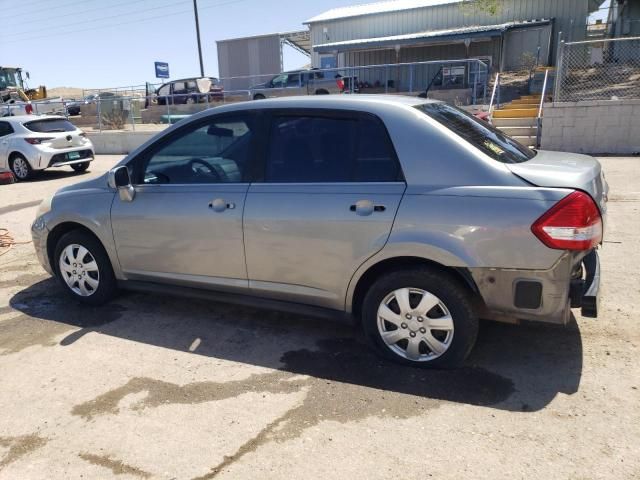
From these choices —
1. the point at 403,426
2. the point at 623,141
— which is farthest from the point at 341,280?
the point at 623,141

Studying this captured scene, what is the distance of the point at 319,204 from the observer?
345 cm

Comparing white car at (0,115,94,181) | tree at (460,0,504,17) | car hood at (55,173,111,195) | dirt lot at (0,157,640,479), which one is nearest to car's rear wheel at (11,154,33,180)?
white car at (0,115,94,181)

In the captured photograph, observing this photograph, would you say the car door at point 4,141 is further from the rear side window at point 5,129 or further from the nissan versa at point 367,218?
the nissan versa at point 367,218

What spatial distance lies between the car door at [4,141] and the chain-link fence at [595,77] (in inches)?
520

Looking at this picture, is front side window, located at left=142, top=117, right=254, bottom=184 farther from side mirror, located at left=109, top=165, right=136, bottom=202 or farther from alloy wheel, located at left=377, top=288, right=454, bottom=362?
alloy wheel, located at left=377, top=288, right=454, bottom=362

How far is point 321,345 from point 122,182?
203cm

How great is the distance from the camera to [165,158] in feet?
13.9

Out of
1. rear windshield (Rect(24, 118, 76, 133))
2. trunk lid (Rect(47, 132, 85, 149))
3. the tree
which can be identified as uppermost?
the tree

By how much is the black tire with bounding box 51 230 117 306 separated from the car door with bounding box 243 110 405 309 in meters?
1.50

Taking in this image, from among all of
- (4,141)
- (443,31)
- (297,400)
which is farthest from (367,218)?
(443,31)

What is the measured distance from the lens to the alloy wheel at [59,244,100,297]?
457 cm

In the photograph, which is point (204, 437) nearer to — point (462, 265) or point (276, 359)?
point (276, 359)

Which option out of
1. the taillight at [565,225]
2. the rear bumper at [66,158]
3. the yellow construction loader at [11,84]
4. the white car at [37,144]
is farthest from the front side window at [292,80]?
the taillight at [565,225]

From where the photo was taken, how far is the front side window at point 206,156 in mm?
3869
